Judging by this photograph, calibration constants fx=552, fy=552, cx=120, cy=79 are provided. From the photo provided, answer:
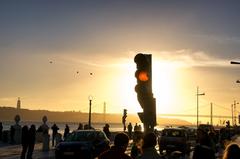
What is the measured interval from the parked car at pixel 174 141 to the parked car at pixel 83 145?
9.88 m

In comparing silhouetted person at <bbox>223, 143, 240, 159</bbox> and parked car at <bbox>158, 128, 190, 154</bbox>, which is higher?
silhouetted person at <bbox>223, 143, 240, 159</bbox>

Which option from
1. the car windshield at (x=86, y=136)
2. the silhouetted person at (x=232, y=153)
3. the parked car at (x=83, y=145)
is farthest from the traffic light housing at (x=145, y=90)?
the car windshield at (x=86, y=136)

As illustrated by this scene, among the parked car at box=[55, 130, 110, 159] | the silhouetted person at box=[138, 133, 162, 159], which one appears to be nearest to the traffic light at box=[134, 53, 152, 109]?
the silhouetted person at box=[138, 133, 162, 159]

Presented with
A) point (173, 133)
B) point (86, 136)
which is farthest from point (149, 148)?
point (173, 133)

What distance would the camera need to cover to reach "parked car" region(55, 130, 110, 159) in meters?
27.2

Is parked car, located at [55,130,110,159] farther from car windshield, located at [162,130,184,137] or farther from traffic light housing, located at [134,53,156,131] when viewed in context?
traffic light housing, located at [134,53,156,131]

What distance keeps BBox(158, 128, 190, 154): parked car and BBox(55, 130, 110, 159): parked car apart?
988 centimetres

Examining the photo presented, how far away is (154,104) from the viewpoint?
31.1 feet

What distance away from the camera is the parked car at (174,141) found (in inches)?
1456

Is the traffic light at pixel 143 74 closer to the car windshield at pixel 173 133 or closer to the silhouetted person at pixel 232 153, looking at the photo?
the silhouetted person at pixel 232 153

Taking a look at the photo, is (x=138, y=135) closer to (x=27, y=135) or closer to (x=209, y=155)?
(x=209, y=155)

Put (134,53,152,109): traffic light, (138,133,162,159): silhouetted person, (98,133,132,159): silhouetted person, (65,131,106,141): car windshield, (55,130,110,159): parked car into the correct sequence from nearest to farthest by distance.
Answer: (98,133,132,159): silhouetted person < (138,133,162,159): silhouetted person < (134,53,152,109): traffic light < (55,130,110,159): parked car < (65,131,106,141): car windshield

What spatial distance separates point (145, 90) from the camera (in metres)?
9.54

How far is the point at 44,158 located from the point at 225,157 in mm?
25637
